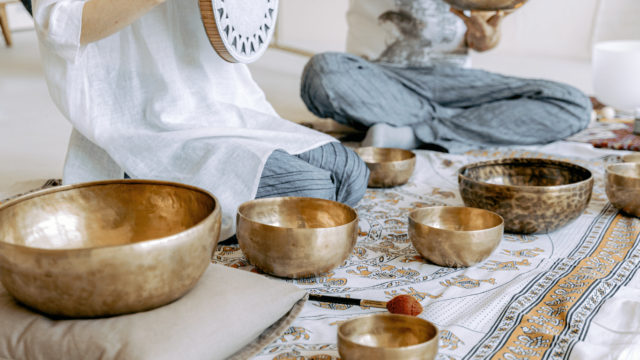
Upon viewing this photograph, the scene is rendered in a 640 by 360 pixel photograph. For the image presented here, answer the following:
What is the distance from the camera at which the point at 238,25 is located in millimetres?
1439

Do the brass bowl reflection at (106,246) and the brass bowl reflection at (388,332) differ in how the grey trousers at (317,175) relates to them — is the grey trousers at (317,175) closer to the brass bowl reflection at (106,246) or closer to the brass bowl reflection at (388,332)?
the brass bowl reflection at (106,246)

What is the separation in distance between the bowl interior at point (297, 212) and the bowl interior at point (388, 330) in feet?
1.45

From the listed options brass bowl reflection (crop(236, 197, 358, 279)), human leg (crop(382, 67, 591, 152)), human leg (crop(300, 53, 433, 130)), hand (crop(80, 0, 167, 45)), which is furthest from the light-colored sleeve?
human leg (crop(382, 67, 591, 152))

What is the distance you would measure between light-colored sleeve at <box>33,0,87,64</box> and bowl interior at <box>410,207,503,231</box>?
85 cm

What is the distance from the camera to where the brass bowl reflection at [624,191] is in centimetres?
158

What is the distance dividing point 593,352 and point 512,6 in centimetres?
148

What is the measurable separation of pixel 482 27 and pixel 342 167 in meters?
1.25

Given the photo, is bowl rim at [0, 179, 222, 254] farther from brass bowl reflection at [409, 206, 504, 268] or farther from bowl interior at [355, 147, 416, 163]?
bowl interior at [355, 147, 416, 163]

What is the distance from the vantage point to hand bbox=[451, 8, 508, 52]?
98.5 inches

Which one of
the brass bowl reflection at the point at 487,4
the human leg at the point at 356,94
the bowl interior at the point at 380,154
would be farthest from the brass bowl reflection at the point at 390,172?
the brass bowl reflection at the point at 487,4

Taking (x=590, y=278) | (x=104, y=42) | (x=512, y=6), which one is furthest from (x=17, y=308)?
(x=512, y=6)

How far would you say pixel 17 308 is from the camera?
0.92 meters

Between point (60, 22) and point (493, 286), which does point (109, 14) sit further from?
point (493, 286)

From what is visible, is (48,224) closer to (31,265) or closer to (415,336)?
(31,265)
